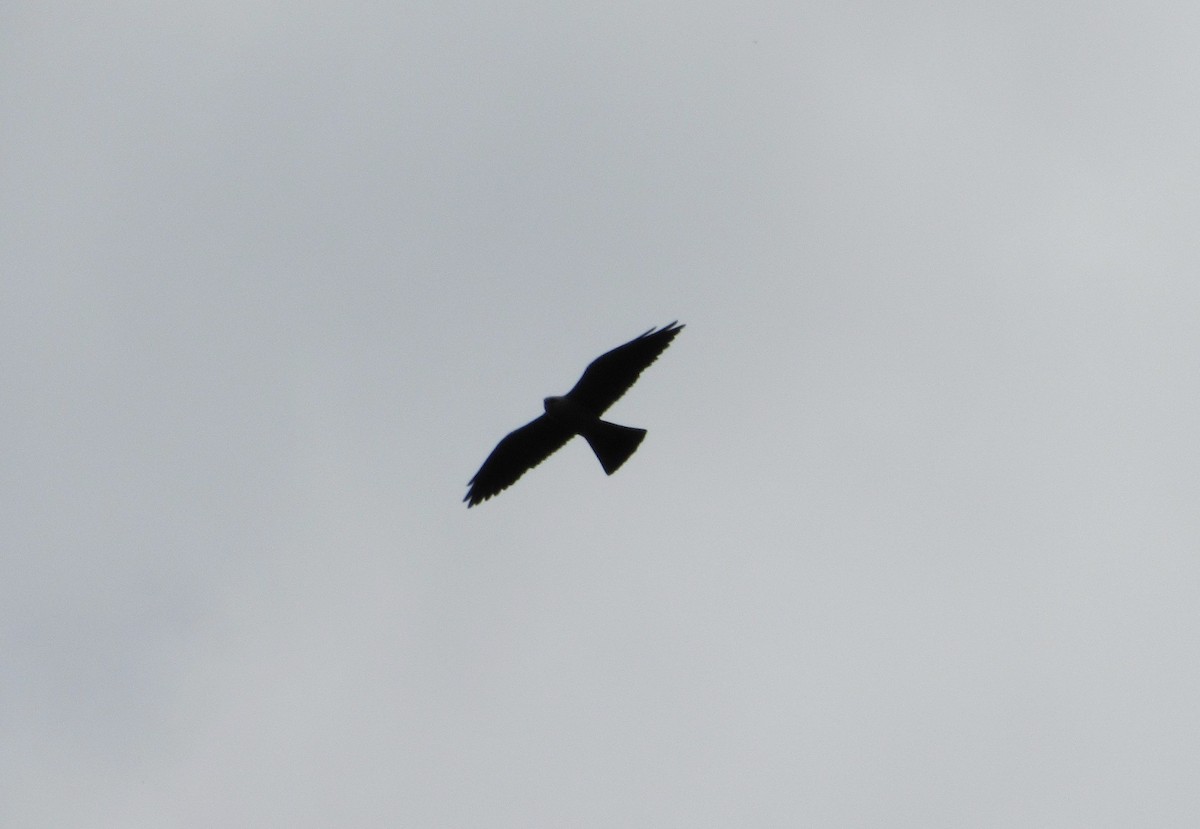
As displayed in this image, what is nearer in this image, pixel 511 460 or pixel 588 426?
pixel 588 426

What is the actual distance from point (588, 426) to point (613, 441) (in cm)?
31

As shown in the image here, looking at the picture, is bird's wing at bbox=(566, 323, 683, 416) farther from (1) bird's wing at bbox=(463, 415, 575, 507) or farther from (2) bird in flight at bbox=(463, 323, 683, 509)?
(1) bird's wing at bbox=(463, 415, 575, 507)

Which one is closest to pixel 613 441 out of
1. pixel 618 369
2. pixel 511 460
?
pixel 618 369

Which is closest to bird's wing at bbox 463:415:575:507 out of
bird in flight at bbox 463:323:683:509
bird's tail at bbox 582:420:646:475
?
bird in flight at bbox 463:323:683:509

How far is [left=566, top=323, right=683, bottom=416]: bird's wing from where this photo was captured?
1261 centimetres

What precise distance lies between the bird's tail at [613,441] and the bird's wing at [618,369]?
229mm

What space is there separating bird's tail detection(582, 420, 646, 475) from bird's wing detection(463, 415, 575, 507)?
2.12ft

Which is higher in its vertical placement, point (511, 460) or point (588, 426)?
point (511, 460)

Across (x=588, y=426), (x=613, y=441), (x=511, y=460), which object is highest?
(x=511, y=460)

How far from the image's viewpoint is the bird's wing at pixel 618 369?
1261cm

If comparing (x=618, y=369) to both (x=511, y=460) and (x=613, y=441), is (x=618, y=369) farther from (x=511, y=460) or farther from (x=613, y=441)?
(x=511, y=460)

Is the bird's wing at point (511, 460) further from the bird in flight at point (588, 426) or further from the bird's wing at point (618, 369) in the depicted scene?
the bird's wing at point (618, 369)

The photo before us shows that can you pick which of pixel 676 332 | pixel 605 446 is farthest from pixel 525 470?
pixel 676 332

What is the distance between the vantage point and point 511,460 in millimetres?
13797
